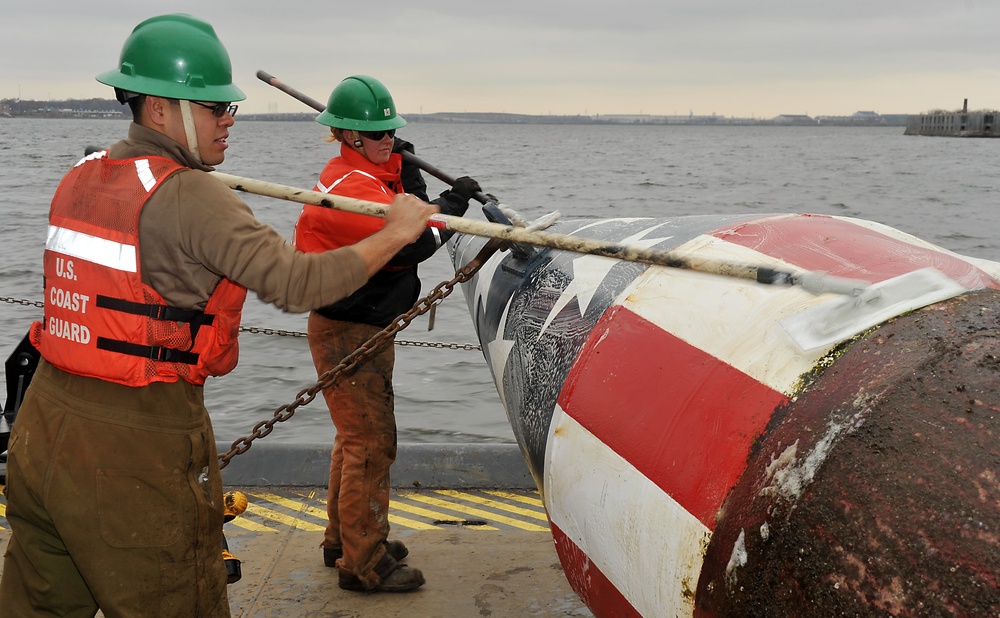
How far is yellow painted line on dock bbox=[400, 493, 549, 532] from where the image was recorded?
4906mm

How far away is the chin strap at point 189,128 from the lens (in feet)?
9.05

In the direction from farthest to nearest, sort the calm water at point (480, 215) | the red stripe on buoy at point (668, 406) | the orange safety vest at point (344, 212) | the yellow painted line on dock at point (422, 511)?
the calm water at point (480, 215)
the yellow painted line on dock at point (422, 511)
the orange safety vest at point (344, 212)
the red stripe on buoy at point (668, 406)

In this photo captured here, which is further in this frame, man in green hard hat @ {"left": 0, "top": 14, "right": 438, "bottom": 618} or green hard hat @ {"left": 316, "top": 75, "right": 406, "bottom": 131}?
green hard hat @ {"left": 316, "top": 75, "right": 406, "bottom": 131}

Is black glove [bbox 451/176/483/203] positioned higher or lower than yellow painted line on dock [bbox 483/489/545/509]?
higher

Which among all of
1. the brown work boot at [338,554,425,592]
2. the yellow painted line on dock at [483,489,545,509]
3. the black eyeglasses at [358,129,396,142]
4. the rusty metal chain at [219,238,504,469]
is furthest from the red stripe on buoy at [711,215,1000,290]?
the yellow painted line on dock at [483,489,545,509]

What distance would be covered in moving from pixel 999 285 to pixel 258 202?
28393 millimetres

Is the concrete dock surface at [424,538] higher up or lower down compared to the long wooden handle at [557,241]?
lower down

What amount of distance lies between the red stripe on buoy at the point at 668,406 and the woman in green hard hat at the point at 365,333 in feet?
4.22

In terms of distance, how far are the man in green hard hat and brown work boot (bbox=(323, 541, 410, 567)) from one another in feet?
5.31

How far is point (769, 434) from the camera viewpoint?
2.24 m

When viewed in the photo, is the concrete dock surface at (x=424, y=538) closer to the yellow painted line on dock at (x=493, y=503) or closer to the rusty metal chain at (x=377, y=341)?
the yellow painted line on dock at (x=493, y=503)

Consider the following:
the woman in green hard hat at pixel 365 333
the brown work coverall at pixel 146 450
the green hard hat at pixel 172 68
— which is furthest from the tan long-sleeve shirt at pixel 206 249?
the woman in green hard hat at pixel 365 333

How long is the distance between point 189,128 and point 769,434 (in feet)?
6.01

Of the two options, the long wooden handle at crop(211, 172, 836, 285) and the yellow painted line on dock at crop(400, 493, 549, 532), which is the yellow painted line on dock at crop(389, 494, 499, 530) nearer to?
the yellow painted line on dock at crop(400, 493, 549, 532)
